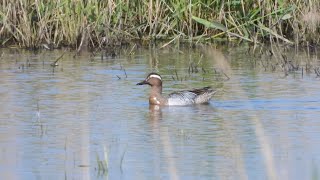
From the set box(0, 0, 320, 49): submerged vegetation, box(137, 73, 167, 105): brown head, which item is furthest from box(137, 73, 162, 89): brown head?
box(0, 0, 320, 49): submerged vegetation

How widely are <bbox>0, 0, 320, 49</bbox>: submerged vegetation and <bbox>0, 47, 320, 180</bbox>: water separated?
0.38m

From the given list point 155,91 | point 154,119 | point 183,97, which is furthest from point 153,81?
point 154,119

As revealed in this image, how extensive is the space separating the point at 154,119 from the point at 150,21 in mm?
5692

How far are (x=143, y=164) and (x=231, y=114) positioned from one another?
2677 mm

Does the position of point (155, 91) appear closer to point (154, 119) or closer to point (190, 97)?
point (190, 97)

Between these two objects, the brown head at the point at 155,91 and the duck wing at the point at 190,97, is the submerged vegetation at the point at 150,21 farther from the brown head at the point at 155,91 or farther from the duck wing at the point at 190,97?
the duck wing at the point at 190,97

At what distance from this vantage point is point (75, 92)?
39.3 feet

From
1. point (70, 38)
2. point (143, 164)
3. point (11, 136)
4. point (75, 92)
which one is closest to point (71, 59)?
point (70, 38)

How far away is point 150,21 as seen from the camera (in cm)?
1589

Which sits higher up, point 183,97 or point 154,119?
point 183,97

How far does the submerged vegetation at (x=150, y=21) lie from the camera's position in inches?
605

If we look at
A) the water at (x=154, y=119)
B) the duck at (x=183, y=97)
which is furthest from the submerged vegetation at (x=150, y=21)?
the duck at (x=183, y=97)

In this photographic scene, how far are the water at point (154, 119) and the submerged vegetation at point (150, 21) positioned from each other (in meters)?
0.38

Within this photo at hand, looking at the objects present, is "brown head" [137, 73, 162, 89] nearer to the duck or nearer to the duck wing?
the duck
